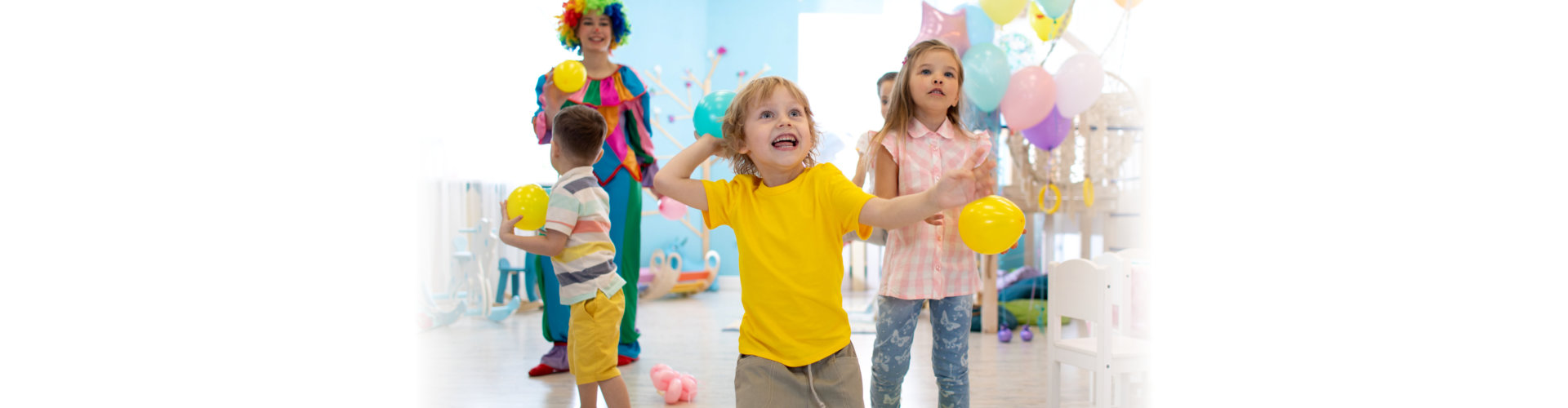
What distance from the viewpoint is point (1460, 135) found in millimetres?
1253

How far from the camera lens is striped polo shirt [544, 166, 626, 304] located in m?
1.86

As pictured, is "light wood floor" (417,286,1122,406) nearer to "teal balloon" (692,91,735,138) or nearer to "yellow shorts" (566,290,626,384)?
"yellow shorts" (566,290,626,384)

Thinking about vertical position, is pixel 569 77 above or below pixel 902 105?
above

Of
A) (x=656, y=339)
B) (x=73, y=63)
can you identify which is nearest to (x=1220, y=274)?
(x=73, y=63)

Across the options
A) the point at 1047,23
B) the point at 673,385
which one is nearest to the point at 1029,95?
the point at 1047,23

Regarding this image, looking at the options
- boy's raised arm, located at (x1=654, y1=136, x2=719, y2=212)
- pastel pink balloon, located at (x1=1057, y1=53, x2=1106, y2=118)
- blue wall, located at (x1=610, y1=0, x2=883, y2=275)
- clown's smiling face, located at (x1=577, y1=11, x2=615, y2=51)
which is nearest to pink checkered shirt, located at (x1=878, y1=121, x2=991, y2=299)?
boy's raised arm, located at (x1=654, y1=136, x2=719, y2=212)

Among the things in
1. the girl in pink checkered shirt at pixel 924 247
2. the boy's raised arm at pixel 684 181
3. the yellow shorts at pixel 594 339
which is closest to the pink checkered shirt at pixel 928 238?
the girl in pink checkered shirt at pixel 924 247

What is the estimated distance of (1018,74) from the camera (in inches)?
110

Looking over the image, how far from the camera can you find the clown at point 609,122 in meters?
2.55

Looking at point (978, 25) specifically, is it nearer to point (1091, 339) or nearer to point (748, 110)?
Result: point (1091, 339)

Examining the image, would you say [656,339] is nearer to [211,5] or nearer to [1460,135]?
[211,5]

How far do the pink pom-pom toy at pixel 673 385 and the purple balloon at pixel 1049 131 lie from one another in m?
1.60

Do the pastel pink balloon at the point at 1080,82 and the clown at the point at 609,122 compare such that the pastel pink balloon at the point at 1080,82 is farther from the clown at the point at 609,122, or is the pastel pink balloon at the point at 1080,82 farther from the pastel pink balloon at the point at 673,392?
the pastel pink balloon at the point at 673,392

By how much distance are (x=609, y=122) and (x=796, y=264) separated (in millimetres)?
1486
